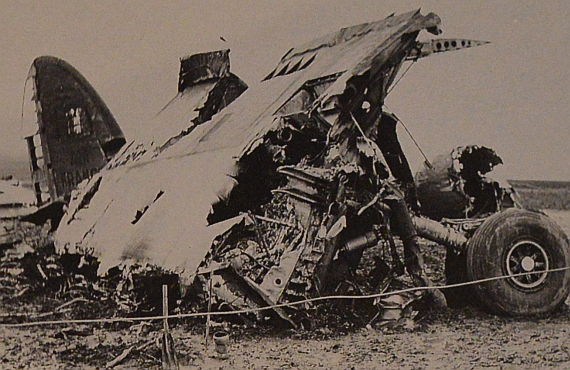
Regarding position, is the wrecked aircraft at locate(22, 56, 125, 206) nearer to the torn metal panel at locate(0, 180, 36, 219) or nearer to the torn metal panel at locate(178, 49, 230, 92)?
the torn metal panel at locate(0, 180, 36, 219)

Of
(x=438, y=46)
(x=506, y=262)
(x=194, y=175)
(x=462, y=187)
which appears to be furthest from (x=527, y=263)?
(x=194, y=175)

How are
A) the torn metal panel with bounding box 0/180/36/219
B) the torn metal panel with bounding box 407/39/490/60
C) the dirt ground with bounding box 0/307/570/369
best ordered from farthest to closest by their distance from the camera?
1. the torn metal panel with bounding box 407/39/490/60
2. the torn metal panel with bounding box 0/180/36/219
3. the dirt ground with bounding box 0/307/570/369

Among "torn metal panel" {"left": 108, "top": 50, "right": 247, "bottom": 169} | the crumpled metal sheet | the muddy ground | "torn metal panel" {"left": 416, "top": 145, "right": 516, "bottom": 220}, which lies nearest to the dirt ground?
the muddy ground

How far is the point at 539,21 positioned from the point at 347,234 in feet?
4.61

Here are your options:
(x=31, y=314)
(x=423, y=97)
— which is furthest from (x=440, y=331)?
(x=31, y=314)

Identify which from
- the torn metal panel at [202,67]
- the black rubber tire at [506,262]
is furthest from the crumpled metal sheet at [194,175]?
the black rubber tire at [506,262]

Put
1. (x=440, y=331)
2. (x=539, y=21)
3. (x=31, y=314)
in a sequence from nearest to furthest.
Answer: (x=31, y=314), (x=440, y=331), (x=539, y=21)

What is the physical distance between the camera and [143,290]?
2.60 metres

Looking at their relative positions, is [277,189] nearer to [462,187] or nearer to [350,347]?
[350,347]

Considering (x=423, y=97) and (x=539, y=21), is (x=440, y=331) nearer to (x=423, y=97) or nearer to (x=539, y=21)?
(x=423, y=97)

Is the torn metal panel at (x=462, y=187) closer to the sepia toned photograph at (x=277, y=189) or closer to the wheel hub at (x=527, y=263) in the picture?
the sepia toned photograph at (x=277, y=189)

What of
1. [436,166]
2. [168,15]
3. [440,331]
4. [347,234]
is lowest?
[440,331]

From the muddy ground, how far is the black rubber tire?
2.3 inches

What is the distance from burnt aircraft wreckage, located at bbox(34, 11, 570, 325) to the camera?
2.60 meters
